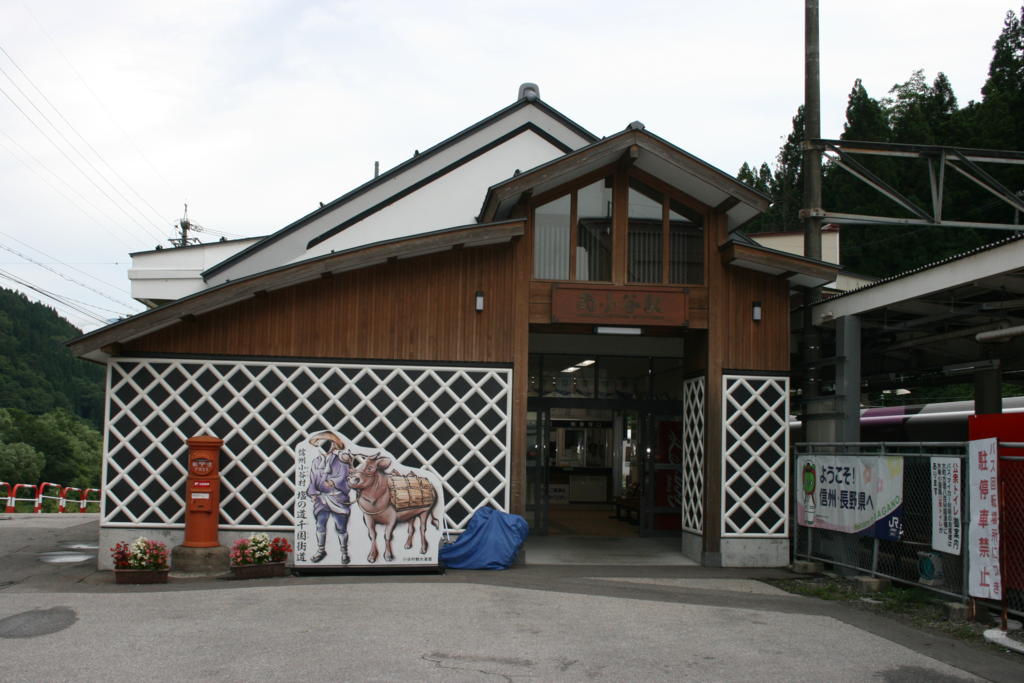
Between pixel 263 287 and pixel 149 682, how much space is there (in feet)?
19.5

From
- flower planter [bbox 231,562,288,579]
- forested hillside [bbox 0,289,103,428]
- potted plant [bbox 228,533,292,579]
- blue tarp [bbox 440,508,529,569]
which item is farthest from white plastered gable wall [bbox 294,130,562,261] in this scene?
forested hillside [bbox 0,289,103,428]

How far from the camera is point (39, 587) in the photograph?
9672 millimetres

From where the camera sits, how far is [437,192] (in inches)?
633

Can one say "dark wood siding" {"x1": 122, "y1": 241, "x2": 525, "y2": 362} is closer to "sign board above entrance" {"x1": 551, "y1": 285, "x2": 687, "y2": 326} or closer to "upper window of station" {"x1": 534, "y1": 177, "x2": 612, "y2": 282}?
"upper window of station" {"x1": 534, "y1": 177, "x2": 612, "y2": 282}

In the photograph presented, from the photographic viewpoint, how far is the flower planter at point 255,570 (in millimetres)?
10258

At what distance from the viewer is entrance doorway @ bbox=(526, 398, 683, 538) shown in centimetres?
1500

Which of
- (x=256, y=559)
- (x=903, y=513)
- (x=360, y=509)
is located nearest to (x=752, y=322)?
(x=903, y=513)

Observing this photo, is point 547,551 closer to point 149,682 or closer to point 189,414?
point 189,414

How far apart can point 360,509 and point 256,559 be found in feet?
4.37

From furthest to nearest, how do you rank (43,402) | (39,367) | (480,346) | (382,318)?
1. (39,367)
2. (43,402)
3. (480,346)
4. (382,318)

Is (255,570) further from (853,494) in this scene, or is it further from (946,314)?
(946,314)

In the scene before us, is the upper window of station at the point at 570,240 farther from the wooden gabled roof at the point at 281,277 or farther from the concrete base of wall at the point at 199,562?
the concrete base of wall at the point at 199,562

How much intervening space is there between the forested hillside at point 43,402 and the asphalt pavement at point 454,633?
43.6m

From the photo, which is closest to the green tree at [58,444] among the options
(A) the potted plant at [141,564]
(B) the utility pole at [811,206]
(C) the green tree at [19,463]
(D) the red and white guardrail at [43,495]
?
(C) the green tree at [19,463]
